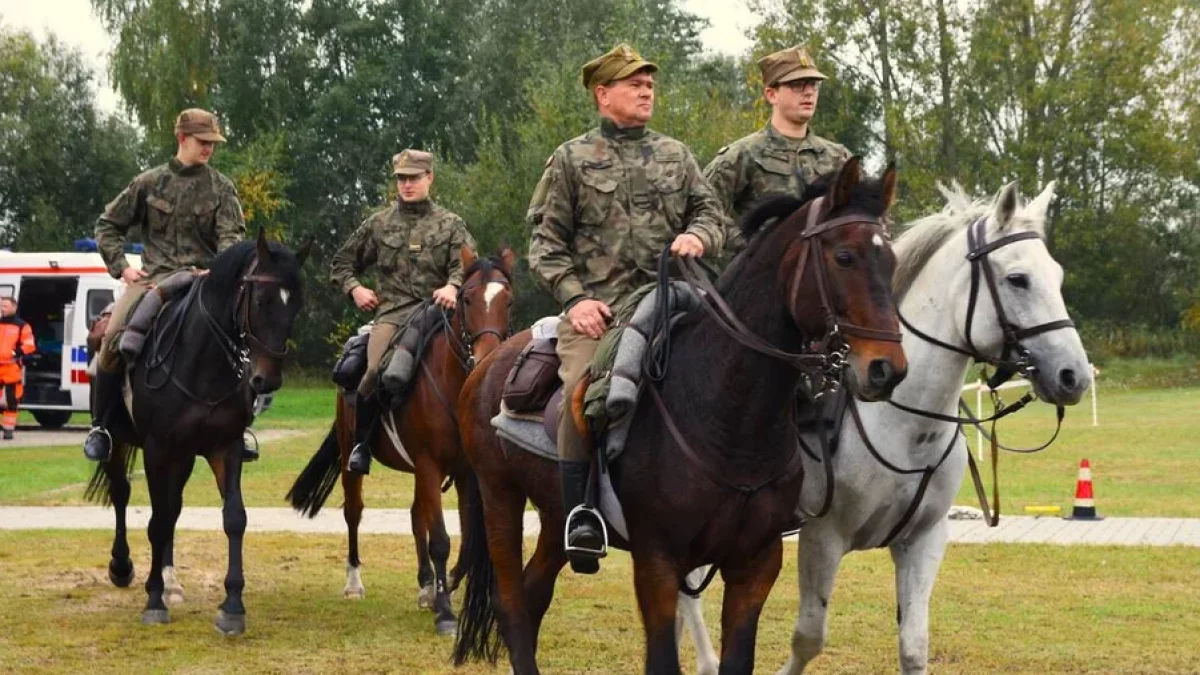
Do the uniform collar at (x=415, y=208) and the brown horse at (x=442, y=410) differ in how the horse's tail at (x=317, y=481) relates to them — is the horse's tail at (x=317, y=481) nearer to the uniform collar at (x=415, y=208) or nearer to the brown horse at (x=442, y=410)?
the brown horse at (x=442, y=410)

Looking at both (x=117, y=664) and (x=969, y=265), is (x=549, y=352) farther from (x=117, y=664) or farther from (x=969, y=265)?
(x=117, y=664)

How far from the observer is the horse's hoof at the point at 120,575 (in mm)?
11586

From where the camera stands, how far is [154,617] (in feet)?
33.5

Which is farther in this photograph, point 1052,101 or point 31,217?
point 31,217

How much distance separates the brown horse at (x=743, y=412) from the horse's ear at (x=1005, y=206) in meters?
1.49

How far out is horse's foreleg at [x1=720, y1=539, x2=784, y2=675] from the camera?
5.95 meters

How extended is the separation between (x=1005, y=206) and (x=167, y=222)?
6053 mm

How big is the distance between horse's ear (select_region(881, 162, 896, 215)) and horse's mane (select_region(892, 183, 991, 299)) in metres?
1.67

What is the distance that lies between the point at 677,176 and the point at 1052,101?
143ft

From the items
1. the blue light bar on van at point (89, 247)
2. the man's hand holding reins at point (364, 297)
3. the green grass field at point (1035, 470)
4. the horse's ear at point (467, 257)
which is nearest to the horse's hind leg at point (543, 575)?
the horse's ear at point (467, 257)

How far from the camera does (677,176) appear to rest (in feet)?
22.6

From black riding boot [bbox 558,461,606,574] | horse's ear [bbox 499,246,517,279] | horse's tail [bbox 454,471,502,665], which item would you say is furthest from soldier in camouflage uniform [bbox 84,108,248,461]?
black riding boot [bbox 558,461,606,574]

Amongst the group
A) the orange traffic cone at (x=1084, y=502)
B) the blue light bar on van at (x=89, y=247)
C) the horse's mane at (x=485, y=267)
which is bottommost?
the orange traffic cone at (x=1084, y=502)

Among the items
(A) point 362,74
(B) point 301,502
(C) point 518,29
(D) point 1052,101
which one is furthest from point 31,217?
(B) point 301,502
